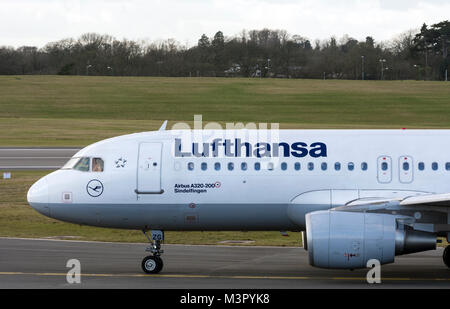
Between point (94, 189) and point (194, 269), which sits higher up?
point (94, 189)

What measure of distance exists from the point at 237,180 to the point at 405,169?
160 inches

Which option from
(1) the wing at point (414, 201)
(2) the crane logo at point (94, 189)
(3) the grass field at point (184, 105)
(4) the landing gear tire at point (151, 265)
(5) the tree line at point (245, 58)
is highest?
(5) the tree line at point (245, 58)

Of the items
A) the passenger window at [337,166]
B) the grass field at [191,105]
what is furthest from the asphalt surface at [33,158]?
the passenger window at [337,166]

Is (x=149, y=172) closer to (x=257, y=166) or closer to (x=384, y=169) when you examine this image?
(x=257, y=166)

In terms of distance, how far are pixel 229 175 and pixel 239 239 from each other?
6817 mm

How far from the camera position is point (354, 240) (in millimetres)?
17938

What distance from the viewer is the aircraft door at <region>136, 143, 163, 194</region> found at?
64.5ft

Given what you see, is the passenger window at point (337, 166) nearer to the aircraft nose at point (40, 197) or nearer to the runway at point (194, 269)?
the runway at point (194, 269)

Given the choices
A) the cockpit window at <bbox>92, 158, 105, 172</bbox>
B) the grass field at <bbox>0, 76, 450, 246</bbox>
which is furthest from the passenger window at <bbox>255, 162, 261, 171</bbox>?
the grass field at <bbox>0, 76, 450, 246</bbox>

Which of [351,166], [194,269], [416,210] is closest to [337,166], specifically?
[351,166]

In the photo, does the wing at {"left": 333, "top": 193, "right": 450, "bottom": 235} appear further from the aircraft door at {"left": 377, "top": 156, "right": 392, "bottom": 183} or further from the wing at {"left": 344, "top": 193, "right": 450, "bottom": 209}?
the aircraft door at {"left": 377, "top": 156, "right": 392, "bottom": 183}

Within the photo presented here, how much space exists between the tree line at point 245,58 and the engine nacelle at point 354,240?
475ft

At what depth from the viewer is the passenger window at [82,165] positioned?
19953mm
